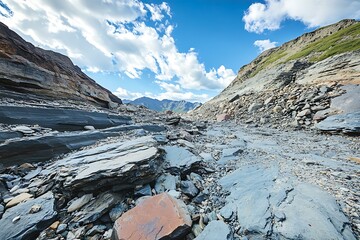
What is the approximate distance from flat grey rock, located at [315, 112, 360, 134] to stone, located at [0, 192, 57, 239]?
1584 centimetres

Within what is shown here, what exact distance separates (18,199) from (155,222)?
399 cm

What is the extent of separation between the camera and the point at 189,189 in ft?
17.0

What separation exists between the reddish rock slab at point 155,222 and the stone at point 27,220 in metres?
1.78

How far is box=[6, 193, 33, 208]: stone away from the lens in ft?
15.1

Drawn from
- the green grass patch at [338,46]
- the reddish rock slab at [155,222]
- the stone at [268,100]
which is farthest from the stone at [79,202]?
the green grass patch at [338,46]

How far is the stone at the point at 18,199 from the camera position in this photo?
459 cm

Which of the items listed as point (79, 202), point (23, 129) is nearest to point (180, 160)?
point (79, 202)

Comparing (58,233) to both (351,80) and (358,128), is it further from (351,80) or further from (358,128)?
(351,80)

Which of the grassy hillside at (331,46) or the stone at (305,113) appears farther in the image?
the grassy hillside at (331,46)

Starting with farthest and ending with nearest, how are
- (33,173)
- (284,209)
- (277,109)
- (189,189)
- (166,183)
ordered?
1. (277,109)
2. (33,173)
3. (166,183)
4. (189,189)
5. (284,209)

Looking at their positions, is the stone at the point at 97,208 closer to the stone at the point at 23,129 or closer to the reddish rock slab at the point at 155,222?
the reddish rock slab at the point at 155,222

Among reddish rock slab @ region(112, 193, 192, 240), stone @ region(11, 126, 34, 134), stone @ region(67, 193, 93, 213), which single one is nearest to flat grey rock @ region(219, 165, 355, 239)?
reddish rock slab @ region(112, 193, 192, 240)

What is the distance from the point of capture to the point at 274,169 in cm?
610

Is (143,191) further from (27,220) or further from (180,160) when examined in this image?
(27,220)
